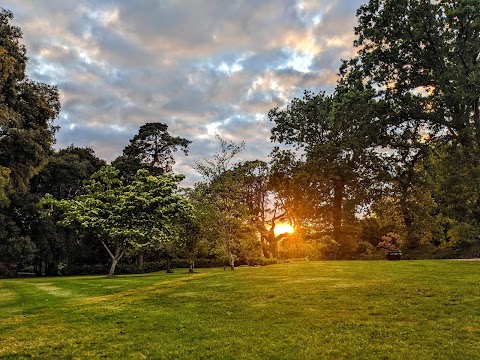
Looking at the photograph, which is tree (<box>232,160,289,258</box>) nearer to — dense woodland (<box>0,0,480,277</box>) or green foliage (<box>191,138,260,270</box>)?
dense woodland (<box>0,0,480,277</box>)

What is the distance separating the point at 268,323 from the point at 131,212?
24818 mm

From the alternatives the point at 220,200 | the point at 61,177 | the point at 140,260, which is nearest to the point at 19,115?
the point at 220,200

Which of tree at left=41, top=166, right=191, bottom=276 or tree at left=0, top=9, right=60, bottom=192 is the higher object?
tree at left=0, top=9, right=60, bottom=192

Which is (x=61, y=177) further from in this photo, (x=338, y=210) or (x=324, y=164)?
(x=338, y=210)

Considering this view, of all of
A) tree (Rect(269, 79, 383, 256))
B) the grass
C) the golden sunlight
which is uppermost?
tree (Rect(269, 79, 383, 256))

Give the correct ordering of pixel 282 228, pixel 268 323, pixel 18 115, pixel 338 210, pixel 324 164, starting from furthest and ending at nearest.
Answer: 1. pixel 282 228
2. pixel 338 210
3. pixel 324 164
4. pixel 18 115
5. pixel 268 323

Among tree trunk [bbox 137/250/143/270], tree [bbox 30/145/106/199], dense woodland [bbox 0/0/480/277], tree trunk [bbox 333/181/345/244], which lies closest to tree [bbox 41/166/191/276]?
dense woodland [bbox 0/0/480/277]

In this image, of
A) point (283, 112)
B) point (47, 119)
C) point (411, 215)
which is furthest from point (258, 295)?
point (283, 112)

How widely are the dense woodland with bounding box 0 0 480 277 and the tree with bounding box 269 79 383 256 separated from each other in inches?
6.5

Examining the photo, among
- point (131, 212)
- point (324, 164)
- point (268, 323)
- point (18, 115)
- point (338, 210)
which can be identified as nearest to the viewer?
point (268, 323)

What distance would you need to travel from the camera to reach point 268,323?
10.5 metres

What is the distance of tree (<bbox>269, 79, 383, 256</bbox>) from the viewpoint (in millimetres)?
40000

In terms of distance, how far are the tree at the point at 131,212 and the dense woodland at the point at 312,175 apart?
0.13 metres

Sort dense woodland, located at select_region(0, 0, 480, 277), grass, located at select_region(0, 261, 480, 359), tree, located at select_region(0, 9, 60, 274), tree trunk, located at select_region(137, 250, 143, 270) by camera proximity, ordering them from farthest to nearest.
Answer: tree trunk, located at select_region(137, 250, 143, 270)
tree, located at select_region(0, 9, 60, 274)
dense woodland, located at select_region(0, 0, 480, 277)
grass, located at select_region(0, 261, 480, 359)
